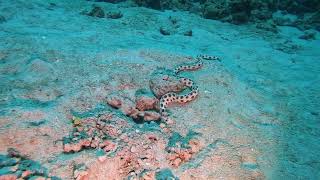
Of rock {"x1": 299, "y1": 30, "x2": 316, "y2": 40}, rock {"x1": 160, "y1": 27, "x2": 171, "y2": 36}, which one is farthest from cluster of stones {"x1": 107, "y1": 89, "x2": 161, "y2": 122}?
rock {"x1": 299, "y1": 30, "x2": 316, "y2": 40}

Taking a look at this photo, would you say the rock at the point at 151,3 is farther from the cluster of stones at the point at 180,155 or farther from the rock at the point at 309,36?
the cluster of stones at the point at 180,155

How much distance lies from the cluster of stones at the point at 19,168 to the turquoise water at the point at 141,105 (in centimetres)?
2

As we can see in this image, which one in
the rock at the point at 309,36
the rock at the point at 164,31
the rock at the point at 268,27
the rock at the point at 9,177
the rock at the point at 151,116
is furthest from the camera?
the rock at the point at 268,27

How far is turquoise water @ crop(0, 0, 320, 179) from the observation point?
4.41 m

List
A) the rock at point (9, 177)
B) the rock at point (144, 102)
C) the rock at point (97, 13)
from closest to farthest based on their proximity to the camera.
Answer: the rock at point (9, 177) < the rock at point (144, 102) < the rock at point (97, 13)

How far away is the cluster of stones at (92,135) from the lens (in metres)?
4.41

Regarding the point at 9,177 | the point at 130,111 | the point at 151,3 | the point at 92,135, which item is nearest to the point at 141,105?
the point at 130,111

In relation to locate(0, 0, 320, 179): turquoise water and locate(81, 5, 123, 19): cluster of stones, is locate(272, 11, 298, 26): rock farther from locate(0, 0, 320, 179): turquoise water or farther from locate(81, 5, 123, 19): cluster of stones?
locate(81, 5, 123, 19): cluster of stones

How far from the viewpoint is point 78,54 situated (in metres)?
6.71

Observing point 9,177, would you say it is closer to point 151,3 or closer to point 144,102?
point 144,102

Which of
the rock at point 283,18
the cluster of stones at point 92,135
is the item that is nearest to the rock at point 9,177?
the cluster of stones at point 92,135

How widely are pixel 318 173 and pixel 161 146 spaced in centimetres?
269

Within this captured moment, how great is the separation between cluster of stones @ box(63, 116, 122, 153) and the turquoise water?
0.02 metres

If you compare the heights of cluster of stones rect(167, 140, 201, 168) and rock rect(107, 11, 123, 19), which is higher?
rock rect(107, 11, 123, 19)
